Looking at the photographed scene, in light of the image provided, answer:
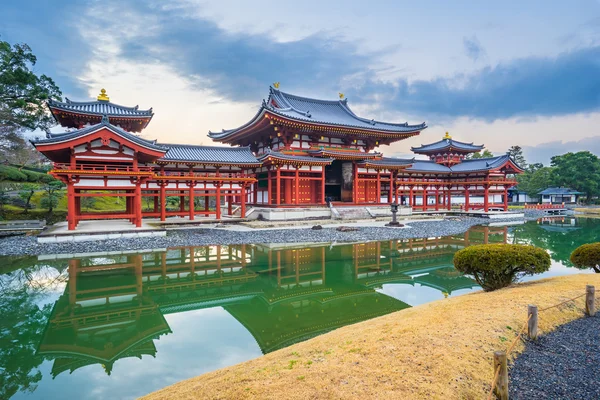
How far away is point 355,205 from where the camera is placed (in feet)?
94.7

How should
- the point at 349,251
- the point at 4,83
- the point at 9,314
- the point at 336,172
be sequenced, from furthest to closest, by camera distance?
the point at 336,172 → the point at 4,83 → the point at 349,251 → the point at 9,314

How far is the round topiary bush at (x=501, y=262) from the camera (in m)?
7.67

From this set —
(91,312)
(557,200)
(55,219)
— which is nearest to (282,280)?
(91,312)

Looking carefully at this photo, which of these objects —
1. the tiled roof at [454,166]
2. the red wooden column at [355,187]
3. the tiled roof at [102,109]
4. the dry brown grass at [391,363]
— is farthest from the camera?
the tiled roof at [454,166]

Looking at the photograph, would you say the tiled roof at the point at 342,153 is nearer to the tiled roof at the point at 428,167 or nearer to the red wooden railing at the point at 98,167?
the tiled roof at the point at 428,167

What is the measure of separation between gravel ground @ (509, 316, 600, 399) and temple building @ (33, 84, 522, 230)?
18.3 meters

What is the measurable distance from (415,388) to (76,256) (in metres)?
14.4

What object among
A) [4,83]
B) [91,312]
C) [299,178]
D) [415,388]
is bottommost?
[91,312]

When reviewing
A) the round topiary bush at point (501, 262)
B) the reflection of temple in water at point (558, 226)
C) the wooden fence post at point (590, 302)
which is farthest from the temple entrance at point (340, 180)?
the wooden fence post at point (590, 302)

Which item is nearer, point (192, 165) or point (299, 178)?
point (192, 165)

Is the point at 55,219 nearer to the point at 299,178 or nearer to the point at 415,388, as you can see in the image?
the point at 299,178

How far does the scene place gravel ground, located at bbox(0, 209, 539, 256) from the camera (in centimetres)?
1479

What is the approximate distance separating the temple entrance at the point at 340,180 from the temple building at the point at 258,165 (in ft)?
0.30

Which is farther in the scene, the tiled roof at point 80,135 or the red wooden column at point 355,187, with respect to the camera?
the red wooden column at point 355,187
